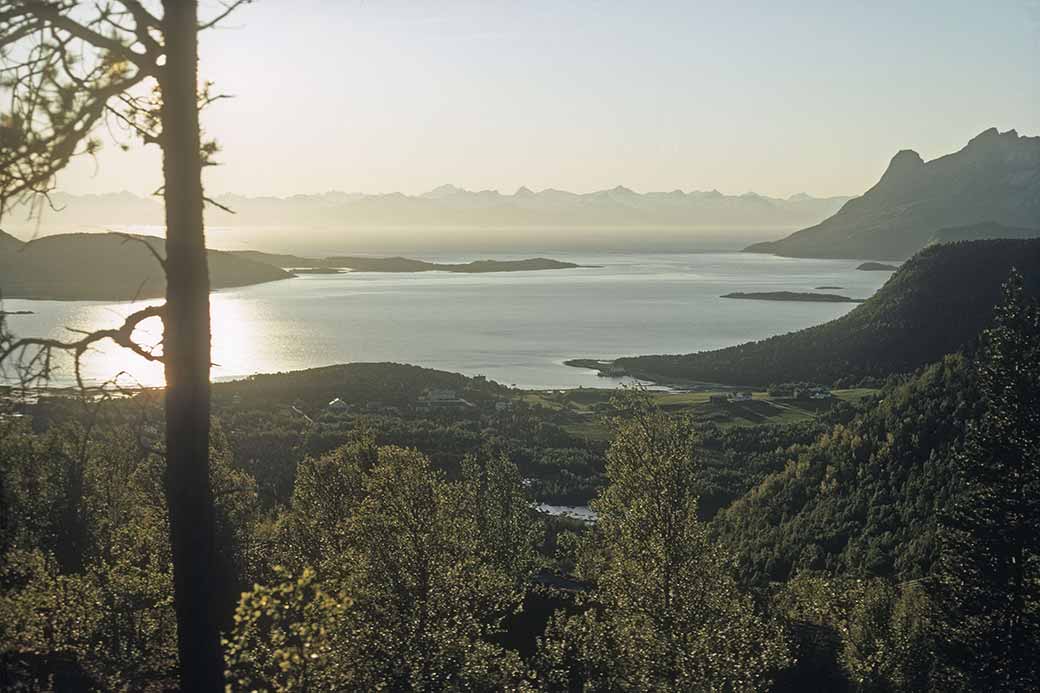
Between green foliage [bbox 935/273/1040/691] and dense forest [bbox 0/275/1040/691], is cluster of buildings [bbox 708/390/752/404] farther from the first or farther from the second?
green foliage [bbox 935/273/1040/691]

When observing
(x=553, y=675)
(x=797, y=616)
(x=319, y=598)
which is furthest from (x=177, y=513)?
(x=797, y=616)

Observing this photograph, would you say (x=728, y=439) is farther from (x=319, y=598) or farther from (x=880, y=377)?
(x=319, y=598)

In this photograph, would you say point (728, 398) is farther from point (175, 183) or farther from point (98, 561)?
point (175, 183)

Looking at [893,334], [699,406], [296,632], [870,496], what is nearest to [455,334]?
[699,406]

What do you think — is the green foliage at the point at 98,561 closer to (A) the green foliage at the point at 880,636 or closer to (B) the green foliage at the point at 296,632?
(B) the green foliage at the point at 296,632

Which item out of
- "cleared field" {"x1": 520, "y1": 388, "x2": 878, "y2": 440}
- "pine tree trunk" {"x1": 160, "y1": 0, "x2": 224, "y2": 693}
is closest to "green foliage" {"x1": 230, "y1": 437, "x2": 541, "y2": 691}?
"pine tree trunk" {"x1": 160, "y1": 0, "x2": 224, "y2": 693}

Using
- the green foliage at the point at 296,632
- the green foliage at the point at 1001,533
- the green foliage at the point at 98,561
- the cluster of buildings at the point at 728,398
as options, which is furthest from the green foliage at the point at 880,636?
the cluster of buildings at the point at 728,398
